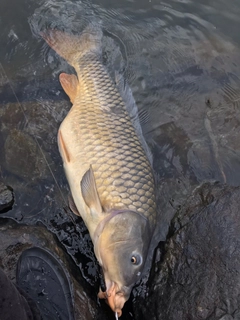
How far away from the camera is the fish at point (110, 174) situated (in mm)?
2996

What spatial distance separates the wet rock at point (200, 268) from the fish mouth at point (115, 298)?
1.08ft

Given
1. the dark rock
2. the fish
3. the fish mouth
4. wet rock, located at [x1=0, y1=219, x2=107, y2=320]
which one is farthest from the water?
the fish mouth

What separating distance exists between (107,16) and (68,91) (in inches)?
67.7

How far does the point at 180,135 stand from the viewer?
4.45m

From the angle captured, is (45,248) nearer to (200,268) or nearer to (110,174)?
(110,174)

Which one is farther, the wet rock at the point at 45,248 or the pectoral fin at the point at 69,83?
the pectoral fin at the point at 69,83

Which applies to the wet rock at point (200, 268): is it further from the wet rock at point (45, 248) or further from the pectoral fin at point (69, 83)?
the pectoral fin at point (69, 83)

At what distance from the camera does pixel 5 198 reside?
351 cm

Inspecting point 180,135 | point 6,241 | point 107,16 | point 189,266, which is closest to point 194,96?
point 180,135

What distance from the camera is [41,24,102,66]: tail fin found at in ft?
15.0

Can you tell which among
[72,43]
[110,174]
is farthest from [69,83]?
[110,174]

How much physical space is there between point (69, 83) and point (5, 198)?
1.49m

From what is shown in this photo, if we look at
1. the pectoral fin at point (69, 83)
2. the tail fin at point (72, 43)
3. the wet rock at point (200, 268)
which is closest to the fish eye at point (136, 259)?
the wet rock at point (200, 268)

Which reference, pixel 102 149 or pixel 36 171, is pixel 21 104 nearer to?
pixel 36 171
